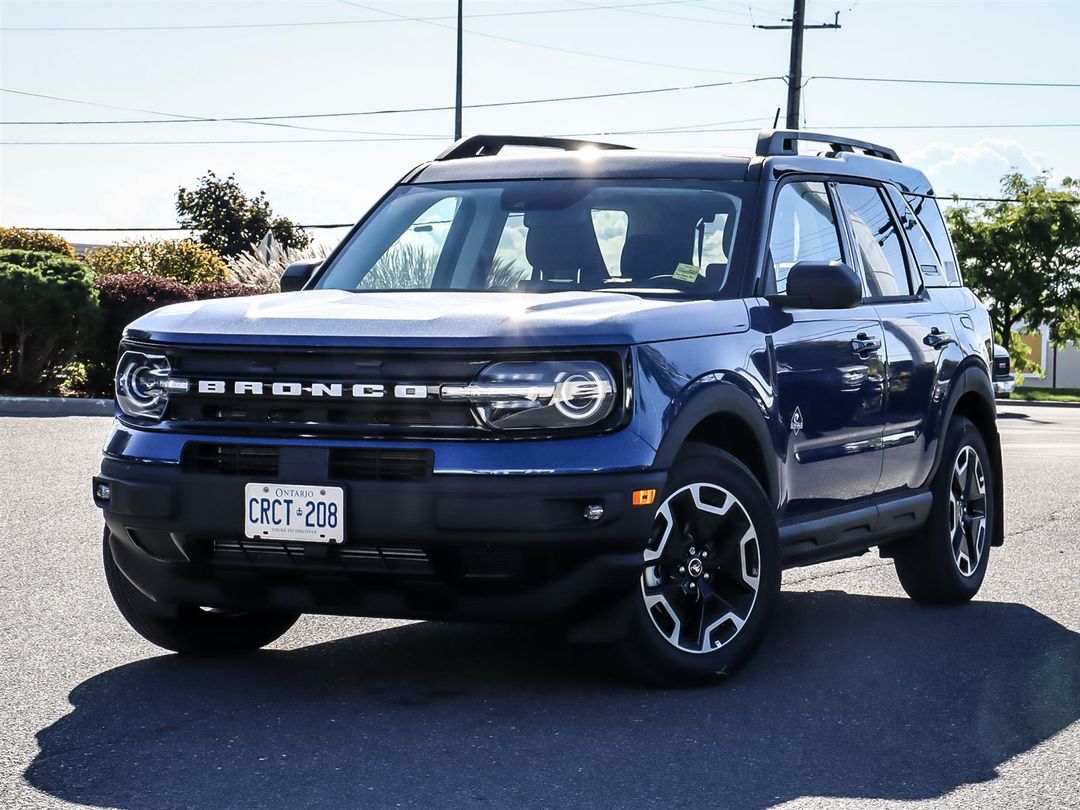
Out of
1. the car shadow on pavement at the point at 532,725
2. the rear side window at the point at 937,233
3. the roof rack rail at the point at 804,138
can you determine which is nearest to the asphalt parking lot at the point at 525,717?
the car shadow on pavement at the point at 532,725

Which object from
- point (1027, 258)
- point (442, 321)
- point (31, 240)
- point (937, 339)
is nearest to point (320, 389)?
point (442, 321)

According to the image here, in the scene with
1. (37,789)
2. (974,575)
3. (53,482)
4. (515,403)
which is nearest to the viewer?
(37,789)

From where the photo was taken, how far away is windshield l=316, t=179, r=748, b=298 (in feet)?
20.5

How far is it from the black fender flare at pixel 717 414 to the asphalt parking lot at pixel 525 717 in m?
0.77

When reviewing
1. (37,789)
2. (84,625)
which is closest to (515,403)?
(37,789)

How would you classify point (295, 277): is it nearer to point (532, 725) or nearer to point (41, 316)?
point (532, 725)

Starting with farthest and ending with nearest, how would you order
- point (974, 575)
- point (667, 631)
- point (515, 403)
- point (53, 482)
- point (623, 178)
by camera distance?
point (53, 482) < point (974, 575) < point (623, 178) < point (667, 631) < point (515, 403)

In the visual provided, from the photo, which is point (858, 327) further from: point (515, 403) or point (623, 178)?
point (515, 403)

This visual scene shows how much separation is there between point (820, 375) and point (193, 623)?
254 centimetres

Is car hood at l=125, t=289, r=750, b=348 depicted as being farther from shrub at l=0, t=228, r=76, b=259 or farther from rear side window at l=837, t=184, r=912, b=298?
shrub at l=0, t=228, r=76, b=259

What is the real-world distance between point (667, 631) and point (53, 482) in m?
7.96

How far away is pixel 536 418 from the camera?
5.05 meters

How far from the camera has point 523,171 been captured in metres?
6.86

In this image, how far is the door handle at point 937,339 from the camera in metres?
7.44
